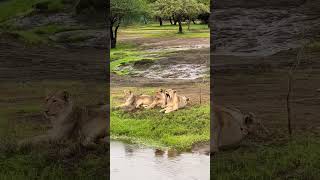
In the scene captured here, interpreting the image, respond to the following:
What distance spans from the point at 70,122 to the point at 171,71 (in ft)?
A: 53.1

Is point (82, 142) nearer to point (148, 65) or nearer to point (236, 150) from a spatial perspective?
point (236, 150)

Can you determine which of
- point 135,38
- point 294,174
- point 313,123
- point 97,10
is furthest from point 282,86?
point 135,38

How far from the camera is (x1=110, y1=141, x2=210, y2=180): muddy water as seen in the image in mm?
9906

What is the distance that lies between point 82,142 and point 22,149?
3.05 feet

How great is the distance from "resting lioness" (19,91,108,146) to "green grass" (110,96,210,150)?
2759 millimetres

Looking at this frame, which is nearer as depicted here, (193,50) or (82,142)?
(82,142)

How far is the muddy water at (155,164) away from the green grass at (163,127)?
1.66ft

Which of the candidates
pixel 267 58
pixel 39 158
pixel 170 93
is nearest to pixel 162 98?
pixel 170 93

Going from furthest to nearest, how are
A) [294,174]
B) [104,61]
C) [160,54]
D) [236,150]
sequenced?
[160,54], [104,61], [236,150], [294,174]

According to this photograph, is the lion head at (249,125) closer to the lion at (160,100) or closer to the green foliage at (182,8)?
the lion at (160,100)

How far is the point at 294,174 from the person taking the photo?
855 cm

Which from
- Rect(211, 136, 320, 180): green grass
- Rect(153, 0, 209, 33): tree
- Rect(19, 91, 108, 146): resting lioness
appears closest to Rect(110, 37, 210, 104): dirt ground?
Rect(153, 0, 209, 33): tree

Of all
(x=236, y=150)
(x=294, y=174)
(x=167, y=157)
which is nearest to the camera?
(x=294, y=174)

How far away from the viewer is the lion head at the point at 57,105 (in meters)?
9.28
